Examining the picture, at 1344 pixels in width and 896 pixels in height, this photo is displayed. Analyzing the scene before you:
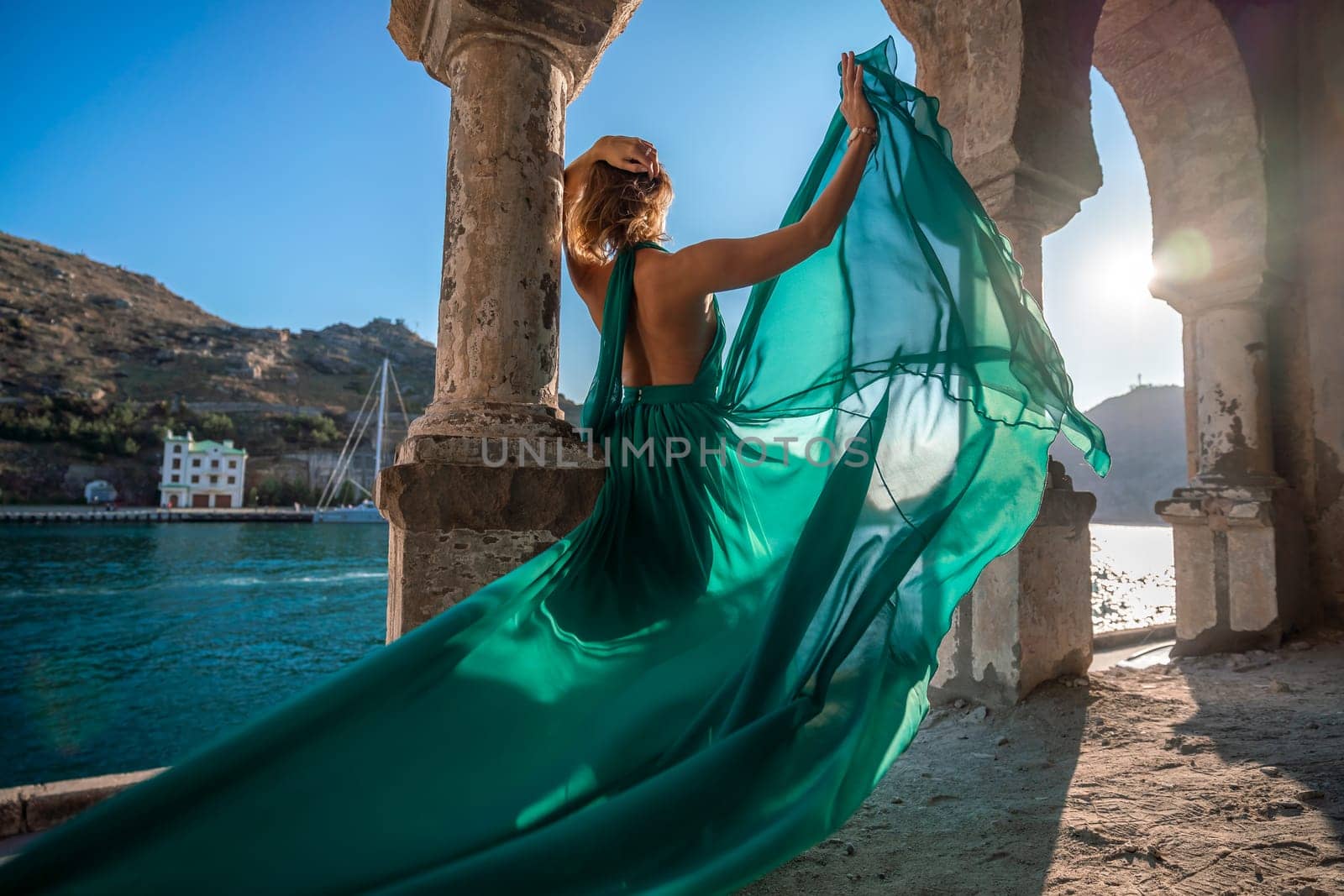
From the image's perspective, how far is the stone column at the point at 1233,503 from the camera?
397 cm

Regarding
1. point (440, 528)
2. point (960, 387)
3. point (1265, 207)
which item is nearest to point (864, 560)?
point (960, 387)

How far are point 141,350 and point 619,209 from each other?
230 feet

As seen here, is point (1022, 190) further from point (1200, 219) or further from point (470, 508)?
point (470, 508)

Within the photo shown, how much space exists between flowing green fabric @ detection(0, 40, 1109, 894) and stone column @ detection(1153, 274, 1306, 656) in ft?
10.7

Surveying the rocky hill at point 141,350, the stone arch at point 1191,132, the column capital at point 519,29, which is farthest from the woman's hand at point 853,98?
the rocky hill at point 141,350

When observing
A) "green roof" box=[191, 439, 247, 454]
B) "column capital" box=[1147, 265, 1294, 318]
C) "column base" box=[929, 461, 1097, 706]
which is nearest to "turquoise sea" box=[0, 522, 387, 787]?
"column base" box=[929, 461, 1097, 706]

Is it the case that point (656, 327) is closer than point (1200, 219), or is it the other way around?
point (656, 327)

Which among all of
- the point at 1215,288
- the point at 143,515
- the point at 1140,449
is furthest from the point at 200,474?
the point at 1140,449

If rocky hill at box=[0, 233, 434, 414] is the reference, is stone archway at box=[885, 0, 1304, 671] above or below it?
below

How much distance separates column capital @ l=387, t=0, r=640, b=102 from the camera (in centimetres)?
193

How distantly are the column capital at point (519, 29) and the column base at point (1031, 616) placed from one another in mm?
2252

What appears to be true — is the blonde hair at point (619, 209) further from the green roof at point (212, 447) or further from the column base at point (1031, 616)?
the green roof at point (212, 447)

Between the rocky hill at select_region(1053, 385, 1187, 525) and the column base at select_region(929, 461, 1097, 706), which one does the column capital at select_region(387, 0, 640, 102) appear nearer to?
the column base at select_region(929, 461, 1097, 706)

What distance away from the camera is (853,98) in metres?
1.59
